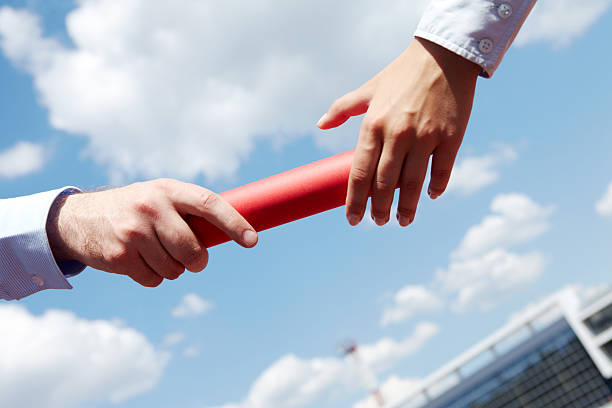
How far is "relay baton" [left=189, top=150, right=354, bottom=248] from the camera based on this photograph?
1227 mm

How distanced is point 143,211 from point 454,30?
817 mm

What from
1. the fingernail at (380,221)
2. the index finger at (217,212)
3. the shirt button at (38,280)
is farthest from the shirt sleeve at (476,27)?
the shirt button at (38,280)

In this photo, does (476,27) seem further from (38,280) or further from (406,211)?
(38,280)

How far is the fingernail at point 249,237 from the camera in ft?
4.10

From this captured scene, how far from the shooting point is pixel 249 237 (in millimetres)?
1255

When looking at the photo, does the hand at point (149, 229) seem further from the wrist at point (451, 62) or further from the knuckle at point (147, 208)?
the wrist at point (451, 62)

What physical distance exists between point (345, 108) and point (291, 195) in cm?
31

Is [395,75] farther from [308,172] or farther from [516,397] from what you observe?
[516,397]

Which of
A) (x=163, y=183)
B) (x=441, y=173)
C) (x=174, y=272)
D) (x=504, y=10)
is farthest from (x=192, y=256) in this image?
(x=504, y=10)

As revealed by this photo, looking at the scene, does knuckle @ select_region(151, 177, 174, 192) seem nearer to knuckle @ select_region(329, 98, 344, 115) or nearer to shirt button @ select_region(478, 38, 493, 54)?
knuckle @ select_region(329, 98, 344, 115)

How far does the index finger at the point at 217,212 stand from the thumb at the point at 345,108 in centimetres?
38

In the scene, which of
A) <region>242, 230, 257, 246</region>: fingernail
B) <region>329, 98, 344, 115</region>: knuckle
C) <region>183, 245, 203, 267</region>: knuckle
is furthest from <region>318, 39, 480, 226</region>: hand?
<region>183, 245, 203, 267</region>: knuckle

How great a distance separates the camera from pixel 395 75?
50.1 inches

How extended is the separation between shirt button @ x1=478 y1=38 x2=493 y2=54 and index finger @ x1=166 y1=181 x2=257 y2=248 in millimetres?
660
